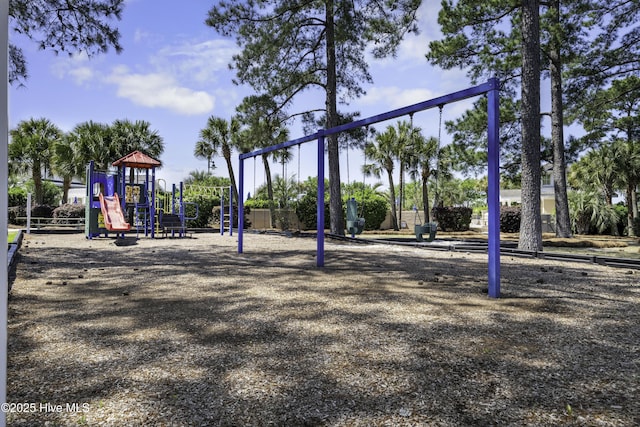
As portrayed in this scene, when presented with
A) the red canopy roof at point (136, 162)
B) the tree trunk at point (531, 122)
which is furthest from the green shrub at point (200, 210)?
the tree trunk at point (531, 122)

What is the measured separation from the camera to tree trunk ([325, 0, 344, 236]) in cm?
1469

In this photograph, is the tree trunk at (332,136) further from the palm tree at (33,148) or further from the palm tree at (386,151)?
the palm tree at (33,148)

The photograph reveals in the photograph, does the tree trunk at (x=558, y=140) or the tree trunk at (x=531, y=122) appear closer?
the tree trunk at (x=531, y=122)

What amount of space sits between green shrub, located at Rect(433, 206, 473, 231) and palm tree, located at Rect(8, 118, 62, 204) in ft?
81.7

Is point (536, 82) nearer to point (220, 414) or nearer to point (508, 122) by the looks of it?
point (508, 122)

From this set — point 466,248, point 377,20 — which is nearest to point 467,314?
point 466,248

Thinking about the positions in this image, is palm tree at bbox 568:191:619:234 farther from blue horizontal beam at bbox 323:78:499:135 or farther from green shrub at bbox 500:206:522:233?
blue horizontal beam at bbox 323:78:499:135

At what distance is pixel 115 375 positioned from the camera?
244 centimetres

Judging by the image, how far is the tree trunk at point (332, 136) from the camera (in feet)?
48.2

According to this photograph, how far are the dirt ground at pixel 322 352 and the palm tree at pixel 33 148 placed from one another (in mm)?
28162

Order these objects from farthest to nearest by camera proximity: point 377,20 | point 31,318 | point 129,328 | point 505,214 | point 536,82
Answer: point 505,214 < point 377,20 < point 536,82 < point 31,318 < point 129,328

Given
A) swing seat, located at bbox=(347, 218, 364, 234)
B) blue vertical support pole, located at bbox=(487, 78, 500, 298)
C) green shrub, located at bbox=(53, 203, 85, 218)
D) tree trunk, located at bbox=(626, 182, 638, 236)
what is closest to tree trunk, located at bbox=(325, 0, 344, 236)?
swing seat, located at bbox=(347, 218, 364, 234)

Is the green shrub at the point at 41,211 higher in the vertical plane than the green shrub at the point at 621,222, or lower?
higher

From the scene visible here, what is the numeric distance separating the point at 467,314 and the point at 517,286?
188cm
